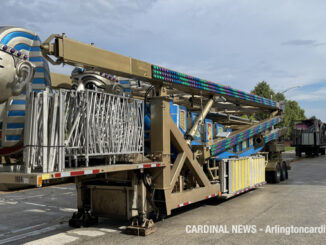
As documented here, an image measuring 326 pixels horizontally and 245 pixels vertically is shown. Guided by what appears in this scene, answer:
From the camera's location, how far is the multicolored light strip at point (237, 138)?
28.9 ft

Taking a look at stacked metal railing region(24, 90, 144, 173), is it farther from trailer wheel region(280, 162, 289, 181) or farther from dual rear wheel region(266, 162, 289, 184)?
trailer wheel region(280, 162, 289, 181)

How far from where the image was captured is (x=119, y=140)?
593cm

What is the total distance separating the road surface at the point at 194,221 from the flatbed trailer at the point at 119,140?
397 millimetres

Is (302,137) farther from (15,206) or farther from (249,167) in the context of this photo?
(15,206)

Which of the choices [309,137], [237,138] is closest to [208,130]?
[237,138]

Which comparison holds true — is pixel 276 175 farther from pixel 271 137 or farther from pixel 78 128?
Answer: pixel 78 128

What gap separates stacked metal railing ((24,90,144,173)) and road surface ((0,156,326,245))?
59.8 inches

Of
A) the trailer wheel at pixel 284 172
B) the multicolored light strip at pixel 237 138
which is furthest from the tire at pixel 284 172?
the multicolored light strip at pixel 237 138

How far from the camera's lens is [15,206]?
375 inches

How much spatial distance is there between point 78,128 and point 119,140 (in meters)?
0.89

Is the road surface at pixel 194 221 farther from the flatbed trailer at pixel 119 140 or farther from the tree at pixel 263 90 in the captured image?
the tree at pixel 263 90

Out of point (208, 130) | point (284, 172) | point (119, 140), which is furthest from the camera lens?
point (284, 172)

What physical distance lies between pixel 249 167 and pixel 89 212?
5.28 meters

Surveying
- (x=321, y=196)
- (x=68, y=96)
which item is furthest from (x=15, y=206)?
(x=321, y=196)
